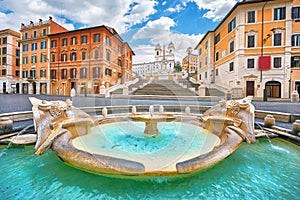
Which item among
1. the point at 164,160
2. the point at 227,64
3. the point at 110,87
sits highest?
the point at 227,64

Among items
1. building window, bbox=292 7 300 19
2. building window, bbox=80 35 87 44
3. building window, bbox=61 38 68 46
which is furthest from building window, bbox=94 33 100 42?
building window, bbox=292 7 300 19

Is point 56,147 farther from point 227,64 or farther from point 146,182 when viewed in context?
point 227,64

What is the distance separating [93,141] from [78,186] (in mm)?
1876

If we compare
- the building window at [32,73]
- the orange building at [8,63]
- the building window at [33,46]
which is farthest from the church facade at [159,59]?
the orange building at [8,63]

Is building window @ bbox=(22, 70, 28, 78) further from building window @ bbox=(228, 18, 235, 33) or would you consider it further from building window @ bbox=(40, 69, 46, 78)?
building window @ bbox=(228, 18, 235, 33)

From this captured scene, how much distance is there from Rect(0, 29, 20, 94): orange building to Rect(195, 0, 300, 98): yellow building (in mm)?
41989

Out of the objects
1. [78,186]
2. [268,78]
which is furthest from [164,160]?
[268,78]

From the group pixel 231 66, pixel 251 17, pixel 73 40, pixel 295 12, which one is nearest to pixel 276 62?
pixel 231 66

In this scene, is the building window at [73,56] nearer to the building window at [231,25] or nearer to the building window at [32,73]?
the building window at [32,73]

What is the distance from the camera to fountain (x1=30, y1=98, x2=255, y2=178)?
9.05ft

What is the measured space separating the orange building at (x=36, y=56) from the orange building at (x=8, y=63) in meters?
3.20

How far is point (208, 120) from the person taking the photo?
18.8 ft

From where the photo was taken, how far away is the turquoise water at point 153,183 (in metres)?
2.50

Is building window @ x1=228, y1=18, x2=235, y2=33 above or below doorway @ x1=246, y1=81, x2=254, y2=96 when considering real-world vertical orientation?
above
